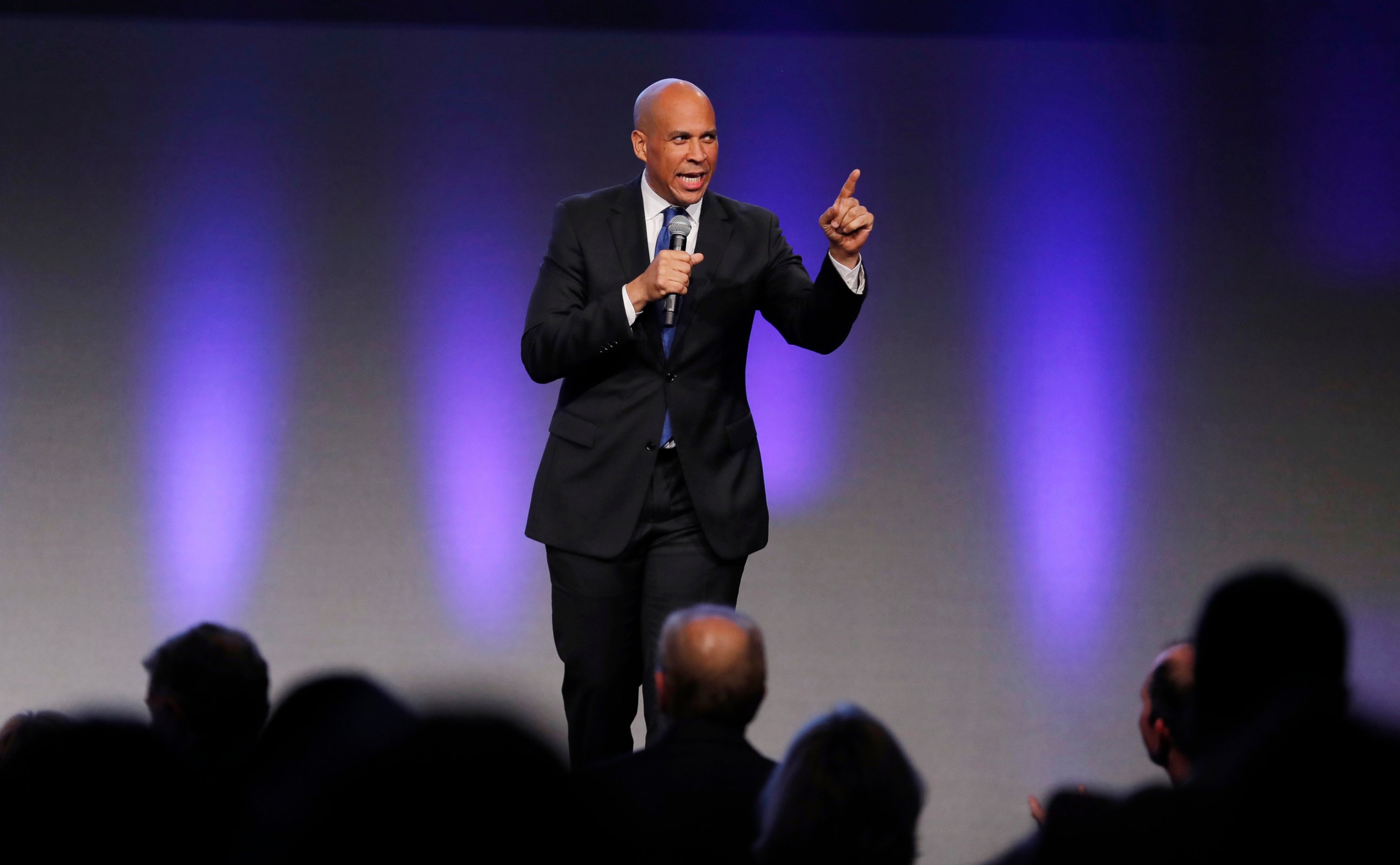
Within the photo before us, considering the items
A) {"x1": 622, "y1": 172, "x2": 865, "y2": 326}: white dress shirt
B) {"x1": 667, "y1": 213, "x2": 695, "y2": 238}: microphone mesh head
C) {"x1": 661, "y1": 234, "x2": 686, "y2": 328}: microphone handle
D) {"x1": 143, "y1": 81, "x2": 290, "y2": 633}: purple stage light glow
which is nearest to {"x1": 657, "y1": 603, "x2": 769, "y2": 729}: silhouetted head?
{"x1": 661, "y1": 234, "x2": 686, "y2": 328}: microphone handle

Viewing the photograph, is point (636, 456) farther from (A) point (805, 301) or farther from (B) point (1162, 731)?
(B) point (1162, 731)

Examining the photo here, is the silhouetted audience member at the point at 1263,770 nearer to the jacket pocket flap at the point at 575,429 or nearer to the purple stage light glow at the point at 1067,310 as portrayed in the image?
the jacket pocket flap at the point at 575,429

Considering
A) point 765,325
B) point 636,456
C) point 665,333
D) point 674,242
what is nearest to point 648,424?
point 636,456

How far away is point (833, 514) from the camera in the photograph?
3943mm

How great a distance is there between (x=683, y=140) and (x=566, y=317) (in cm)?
38

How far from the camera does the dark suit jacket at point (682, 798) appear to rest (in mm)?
1599

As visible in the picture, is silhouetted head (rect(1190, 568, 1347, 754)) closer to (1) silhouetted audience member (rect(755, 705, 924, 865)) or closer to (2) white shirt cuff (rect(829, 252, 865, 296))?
(1) silhouetted audience member (rect(755, 705, 924, 865))

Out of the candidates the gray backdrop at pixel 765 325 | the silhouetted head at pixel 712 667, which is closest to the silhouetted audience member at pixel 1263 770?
the silhouetted head at pixel 712 667

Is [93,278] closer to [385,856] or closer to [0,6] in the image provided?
[0,6]

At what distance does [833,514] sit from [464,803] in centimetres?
269

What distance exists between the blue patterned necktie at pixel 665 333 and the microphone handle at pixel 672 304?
2 centimetres

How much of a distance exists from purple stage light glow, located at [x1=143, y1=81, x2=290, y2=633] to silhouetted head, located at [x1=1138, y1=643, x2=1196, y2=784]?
2631 millimetres

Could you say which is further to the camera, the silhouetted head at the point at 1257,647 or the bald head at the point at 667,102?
the bald head at the point at 667,102

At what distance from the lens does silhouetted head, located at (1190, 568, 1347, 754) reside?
65.5 inches
